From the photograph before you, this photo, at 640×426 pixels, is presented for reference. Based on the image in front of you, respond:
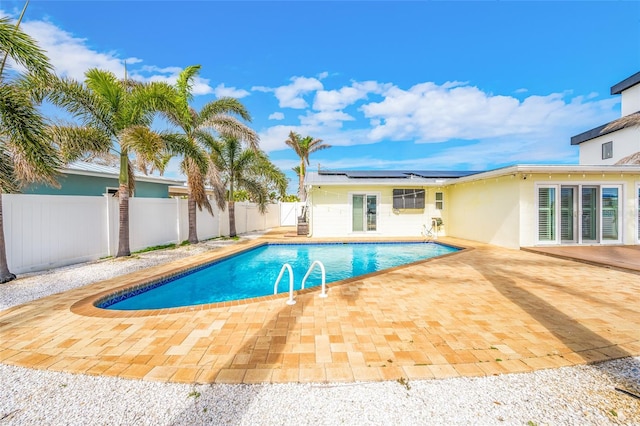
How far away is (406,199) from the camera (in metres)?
13.8

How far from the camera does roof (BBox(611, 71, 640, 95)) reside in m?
18.2

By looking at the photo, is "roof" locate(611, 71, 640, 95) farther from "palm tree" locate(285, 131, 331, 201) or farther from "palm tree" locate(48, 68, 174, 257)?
"palm tree" locate(48, 68, 174, 257)

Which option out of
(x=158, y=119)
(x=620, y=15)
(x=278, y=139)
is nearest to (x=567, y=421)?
(x=158, y=119)

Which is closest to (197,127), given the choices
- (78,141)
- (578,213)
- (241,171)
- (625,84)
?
(241,171)

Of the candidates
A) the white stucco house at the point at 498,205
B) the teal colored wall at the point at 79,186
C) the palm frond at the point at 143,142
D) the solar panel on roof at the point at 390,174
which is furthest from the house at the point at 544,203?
the teal colored wall at the point at 79,186

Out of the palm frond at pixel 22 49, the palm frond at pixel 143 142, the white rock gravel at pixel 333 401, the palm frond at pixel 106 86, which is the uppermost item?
the palm frond at pixel 106 86

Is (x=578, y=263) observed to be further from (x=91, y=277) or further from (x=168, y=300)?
(x=91, y=277)

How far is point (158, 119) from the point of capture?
9.02 metres

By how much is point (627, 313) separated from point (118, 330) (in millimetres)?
6660

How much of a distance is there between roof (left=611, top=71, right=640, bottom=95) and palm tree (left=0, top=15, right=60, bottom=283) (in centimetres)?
2930

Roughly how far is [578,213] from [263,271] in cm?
1065

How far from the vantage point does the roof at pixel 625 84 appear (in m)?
18.2

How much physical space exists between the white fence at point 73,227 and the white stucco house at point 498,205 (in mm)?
6412

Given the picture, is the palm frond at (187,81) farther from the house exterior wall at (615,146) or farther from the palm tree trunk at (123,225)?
the house exterior wall at (615,146)
